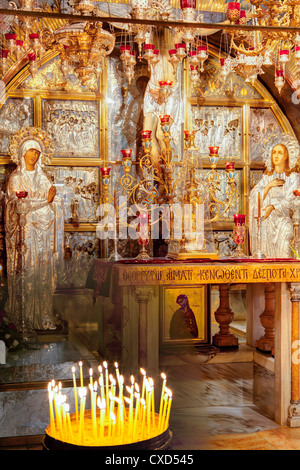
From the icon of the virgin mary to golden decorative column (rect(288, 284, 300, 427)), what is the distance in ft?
11.8

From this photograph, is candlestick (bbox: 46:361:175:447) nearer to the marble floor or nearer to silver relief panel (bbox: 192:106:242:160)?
the marble floor

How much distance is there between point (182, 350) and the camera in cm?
655

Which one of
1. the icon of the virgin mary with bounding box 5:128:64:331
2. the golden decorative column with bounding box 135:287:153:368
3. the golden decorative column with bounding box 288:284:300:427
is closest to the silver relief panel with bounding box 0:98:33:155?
the icon of the virgin mary with bounding box 5:128:64:331

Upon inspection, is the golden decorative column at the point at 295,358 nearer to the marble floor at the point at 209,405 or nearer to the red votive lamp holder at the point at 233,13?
the marble floor at the point at 209,405

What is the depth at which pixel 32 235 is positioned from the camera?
812 cm

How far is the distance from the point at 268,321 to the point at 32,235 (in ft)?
11.4

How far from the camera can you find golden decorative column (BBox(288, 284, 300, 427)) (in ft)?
16.3

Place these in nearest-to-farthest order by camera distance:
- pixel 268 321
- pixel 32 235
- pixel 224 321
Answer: pixel 268 321, pixel 224 321, pixel 32 235

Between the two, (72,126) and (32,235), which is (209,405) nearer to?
(32,235)

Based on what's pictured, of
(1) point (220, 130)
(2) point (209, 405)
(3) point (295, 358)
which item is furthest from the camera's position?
(1) point (220, 130)

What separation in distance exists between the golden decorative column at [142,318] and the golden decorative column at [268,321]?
1.71 meters

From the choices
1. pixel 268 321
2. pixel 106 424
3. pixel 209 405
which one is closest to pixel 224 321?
pixel 268 321

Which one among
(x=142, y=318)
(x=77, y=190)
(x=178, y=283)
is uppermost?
(x=77, y=190)
